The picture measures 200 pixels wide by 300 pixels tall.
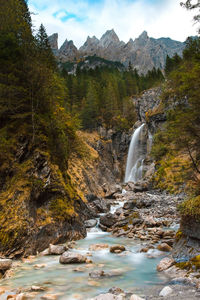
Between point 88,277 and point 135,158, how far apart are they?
44192 millimetres

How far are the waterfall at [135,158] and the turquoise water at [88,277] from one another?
36811 mm

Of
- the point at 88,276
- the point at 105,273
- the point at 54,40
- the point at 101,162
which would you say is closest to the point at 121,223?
the point at 105,273

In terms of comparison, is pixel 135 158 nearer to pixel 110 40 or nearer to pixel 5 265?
pixel 5 265

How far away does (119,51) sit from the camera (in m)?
177

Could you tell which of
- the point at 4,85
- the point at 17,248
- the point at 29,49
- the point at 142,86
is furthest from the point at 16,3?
the point at 142,86

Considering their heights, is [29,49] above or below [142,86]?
below

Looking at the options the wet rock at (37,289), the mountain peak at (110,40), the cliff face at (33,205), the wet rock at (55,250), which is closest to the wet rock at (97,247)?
the cliff face at (33,205)

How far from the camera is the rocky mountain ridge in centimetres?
16950

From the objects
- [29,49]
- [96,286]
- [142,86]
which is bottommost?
[96,286]

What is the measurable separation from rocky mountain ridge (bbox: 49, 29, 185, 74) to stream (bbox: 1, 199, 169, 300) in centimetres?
17197

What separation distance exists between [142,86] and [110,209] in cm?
6181

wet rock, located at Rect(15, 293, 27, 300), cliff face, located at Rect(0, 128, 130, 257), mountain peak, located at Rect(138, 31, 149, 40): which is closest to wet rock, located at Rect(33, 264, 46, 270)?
cliff face, located at Rect(0, 128, 130, 257)

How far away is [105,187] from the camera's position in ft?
109

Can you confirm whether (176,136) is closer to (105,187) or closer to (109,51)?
(105,187)
